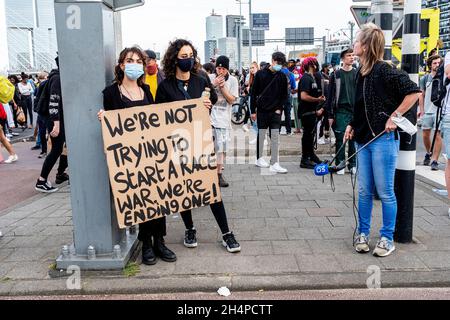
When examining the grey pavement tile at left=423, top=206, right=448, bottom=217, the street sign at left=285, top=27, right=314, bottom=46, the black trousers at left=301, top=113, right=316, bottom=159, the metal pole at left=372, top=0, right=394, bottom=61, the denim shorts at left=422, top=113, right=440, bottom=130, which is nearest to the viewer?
the grey pavement tile at left=423, top=206, right=448, bottom=217

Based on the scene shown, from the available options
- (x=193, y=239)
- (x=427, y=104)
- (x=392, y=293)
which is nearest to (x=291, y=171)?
(x=427, y=104)

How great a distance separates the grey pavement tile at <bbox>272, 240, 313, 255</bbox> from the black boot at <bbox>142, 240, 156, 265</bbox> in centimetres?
111

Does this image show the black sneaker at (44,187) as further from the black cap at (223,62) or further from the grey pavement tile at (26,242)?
the black cap at (223,62)

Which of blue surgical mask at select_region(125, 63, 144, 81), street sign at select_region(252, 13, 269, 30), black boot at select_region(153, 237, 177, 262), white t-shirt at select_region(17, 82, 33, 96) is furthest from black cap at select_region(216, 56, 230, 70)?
street sign at select_region(252, 13, 269, 30)

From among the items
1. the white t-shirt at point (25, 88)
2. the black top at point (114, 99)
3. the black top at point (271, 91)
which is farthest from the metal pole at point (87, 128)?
the white t-shirt at point (25, 88)

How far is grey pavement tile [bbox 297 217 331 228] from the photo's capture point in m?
4.76

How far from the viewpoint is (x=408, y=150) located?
13.4ft

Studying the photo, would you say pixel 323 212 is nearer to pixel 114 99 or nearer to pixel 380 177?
pixel 380 177

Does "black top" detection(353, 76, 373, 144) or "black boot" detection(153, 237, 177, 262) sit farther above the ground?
"black top" detection(353, 76, 373, 144)

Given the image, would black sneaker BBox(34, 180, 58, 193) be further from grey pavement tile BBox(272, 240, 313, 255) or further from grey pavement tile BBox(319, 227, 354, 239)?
grey pavement tile BBox(319, 227, 354, 239)

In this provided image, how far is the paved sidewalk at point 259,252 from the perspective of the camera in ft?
11.4

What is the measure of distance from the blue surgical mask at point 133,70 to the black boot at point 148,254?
4.72 feet

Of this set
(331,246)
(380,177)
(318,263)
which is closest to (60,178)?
(331,246)

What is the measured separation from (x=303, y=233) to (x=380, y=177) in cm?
107
